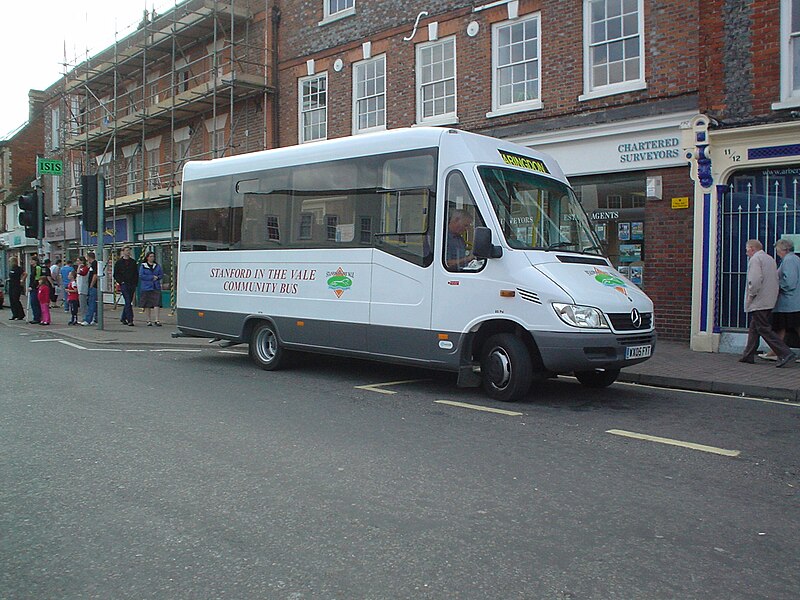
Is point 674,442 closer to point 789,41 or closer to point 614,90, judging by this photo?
point 789,41

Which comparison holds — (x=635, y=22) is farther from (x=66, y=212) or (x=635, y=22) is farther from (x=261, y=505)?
(x=66, y=212)

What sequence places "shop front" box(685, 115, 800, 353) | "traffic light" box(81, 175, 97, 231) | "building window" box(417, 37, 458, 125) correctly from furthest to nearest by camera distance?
1. "traffic light" box(81, 175, 97, 231)
2. "building window" box(417, 37, 458, 125)
3. "shop front" box(685, 115, 800, 353)

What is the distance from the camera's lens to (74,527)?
13.1 ft

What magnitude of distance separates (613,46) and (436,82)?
4.34 meters

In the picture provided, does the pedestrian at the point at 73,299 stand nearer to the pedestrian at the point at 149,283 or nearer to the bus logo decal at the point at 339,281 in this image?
the pedestrian at the point at 149,283

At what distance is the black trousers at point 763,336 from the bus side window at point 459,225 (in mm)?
4901

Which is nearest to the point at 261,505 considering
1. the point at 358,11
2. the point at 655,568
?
the point at 655,568

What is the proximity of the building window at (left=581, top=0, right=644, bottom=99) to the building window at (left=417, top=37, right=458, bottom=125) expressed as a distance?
3.32 metres

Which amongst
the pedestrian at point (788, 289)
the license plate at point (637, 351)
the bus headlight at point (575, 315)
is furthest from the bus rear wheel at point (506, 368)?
the pedestrian at point (788, 289)

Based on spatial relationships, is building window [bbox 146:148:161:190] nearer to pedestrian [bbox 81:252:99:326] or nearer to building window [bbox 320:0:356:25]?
pedestrian [bbox 81:252:99:326]

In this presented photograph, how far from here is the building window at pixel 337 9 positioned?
1848cm

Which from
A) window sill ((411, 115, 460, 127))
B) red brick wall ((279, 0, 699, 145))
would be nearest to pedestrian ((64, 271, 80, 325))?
red brick wall ((279, 0, 699, 145))

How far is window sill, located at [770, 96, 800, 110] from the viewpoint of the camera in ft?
35.6

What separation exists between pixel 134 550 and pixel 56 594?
501 millimetres
